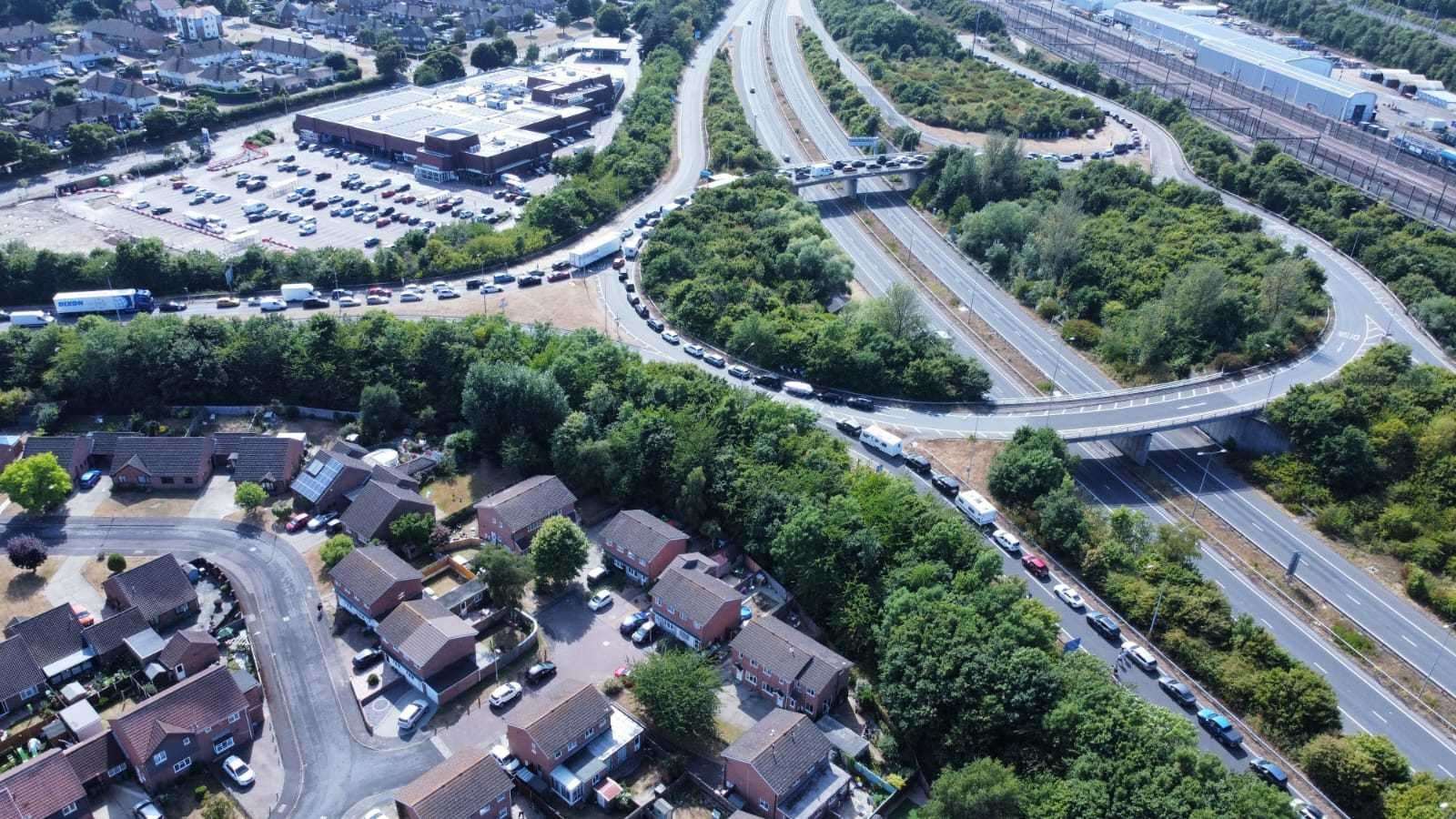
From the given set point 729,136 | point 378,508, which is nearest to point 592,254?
point 729,136

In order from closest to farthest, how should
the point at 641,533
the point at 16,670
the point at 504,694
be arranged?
1. the point at 16,670
2. the point at 504,694
3. the point at 641,533

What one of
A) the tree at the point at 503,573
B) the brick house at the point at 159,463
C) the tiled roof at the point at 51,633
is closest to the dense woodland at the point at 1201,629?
the tree at the point at 503,573

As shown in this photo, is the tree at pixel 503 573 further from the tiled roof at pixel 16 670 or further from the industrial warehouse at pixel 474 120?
the industrial warehouse at pixel 474 120

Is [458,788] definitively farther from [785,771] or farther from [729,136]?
[729,136]

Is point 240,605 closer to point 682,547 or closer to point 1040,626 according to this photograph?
point 682,547

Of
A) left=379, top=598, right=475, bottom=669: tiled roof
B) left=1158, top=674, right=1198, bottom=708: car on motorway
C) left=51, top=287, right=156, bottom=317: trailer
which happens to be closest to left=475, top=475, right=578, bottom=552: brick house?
left=379, top=598, right=475, bottom=669: tiled roof

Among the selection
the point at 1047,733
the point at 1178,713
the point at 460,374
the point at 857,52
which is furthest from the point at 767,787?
the point at 857,52

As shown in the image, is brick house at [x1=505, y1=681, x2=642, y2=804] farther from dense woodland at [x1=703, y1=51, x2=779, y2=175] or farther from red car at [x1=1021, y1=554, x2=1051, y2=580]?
dense woodland at [x1=703, y1=51, x2=779, y2=175]
